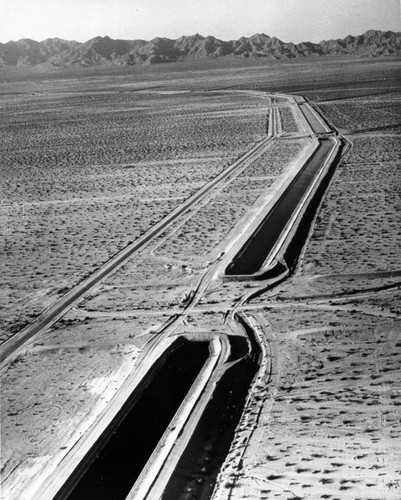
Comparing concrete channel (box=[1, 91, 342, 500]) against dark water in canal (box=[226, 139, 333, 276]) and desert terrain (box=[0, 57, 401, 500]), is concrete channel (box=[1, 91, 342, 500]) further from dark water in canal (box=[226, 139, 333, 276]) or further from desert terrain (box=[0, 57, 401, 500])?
dark water in canal (box=[226, 139, 333, 276])

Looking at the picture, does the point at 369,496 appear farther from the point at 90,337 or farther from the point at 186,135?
the point at 186,135

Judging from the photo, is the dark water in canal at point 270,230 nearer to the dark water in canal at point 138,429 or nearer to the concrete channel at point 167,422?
the concrete channel at point 167,422

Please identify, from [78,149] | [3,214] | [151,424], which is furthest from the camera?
[78,149]

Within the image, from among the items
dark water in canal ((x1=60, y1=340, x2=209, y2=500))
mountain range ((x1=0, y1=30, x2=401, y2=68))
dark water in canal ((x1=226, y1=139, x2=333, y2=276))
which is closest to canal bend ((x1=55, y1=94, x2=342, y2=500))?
dark water in canal ((x1=60, y1=340, x2=209, y2=500))

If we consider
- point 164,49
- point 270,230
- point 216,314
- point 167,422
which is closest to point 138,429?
point 167,422

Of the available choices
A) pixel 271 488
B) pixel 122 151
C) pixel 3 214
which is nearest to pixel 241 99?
pixel 122 151

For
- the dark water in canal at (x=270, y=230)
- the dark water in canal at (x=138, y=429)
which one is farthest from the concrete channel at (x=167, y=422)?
the dark water in canal at (x=270, y=230)
